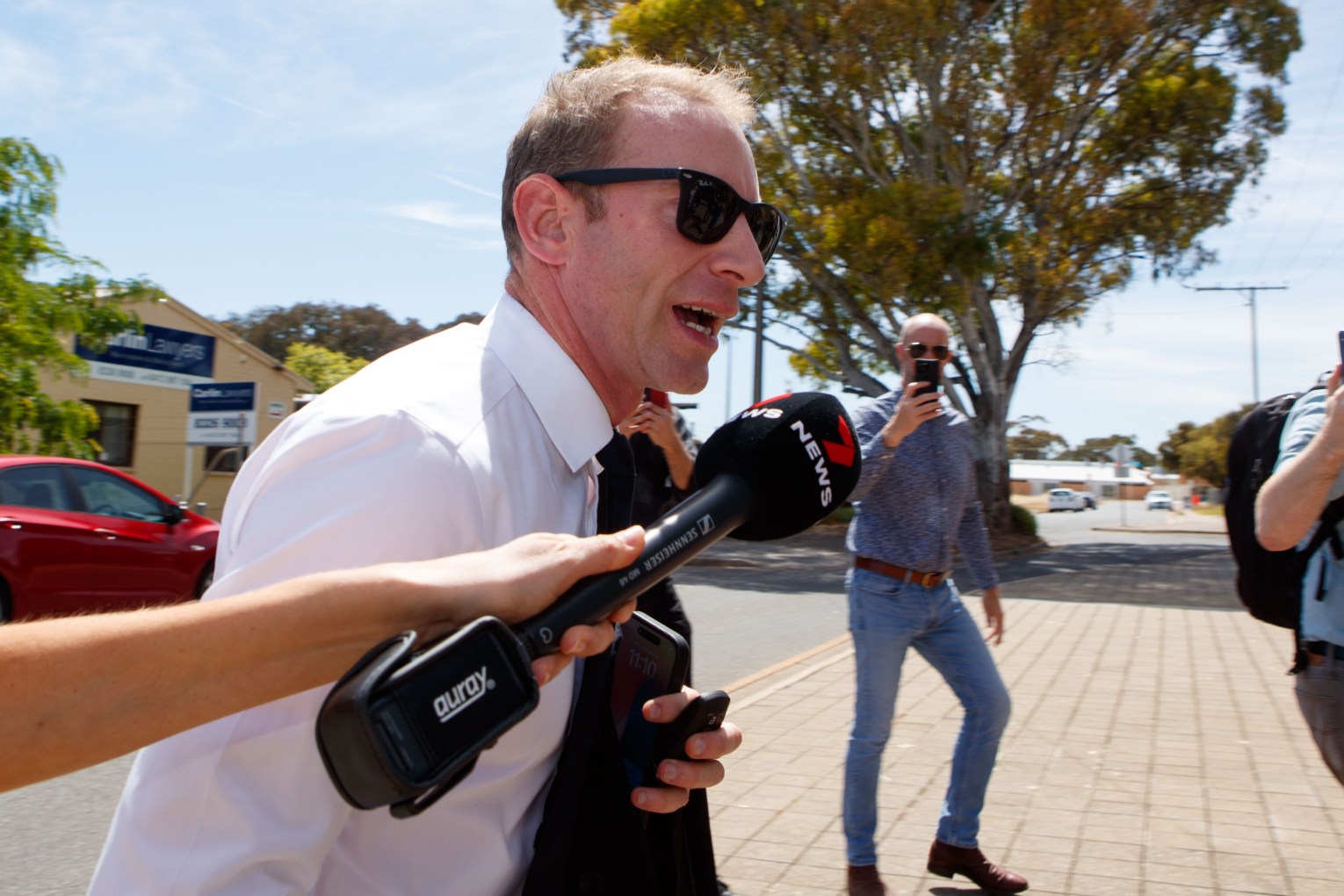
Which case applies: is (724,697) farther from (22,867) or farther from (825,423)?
(22,867)

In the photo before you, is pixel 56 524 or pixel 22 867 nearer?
pixel 22 867

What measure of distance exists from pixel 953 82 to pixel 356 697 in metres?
22.4

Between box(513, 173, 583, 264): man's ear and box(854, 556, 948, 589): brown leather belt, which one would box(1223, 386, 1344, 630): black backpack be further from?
box(513, 173, 583, 264): man's ear

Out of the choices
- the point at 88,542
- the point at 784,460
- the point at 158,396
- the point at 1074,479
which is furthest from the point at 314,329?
the point at 1074,479

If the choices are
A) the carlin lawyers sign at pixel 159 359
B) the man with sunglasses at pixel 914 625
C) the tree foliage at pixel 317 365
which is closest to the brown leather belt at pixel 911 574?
the man with sunglasses at pixel 914 625

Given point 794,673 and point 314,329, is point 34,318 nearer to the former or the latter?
point 794,673

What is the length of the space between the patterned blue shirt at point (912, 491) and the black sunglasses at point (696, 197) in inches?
105

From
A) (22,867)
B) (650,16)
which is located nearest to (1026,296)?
(650,16)

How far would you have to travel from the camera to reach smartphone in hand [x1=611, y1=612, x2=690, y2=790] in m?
1.58

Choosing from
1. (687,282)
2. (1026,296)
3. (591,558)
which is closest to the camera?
(591,558)

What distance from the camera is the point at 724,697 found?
63.7 inches

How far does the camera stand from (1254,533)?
3160 mm

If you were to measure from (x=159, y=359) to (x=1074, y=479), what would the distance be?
121145mm

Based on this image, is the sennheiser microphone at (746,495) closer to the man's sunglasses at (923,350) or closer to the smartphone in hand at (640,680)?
the smartphone in hand at (640,680)
